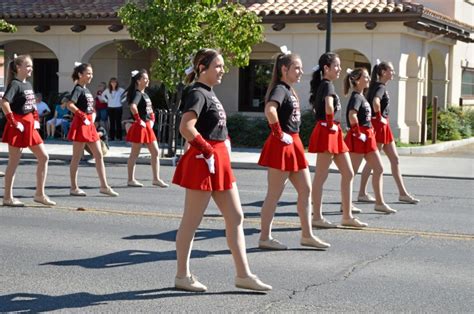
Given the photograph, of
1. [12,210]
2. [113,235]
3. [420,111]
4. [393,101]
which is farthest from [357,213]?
[420,111]

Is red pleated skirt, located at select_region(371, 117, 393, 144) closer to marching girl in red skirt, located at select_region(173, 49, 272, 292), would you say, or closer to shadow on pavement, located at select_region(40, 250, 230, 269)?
shadow on pavement, located at select_region(40, 250, 230, 269)

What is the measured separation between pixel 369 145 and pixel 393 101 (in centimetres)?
1271

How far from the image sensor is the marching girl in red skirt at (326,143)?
10.3 m

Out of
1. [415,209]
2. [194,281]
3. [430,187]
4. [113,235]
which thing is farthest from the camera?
[430,187]

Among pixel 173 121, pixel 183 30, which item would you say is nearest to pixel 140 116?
pixel 183 30

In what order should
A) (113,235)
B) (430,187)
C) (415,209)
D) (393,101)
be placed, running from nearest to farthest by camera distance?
(113,235)
(415,209)
(430,187)
(393,101)

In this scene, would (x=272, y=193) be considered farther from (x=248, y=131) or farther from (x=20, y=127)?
(x=248, y=131)

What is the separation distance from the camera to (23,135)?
11.8 metres

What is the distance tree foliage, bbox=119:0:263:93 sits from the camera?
1973cm

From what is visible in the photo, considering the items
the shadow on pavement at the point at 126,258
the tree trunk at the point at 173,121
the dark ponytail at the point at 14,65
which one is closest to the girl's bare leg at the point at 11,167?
the dark ponytail at the point at 14,65

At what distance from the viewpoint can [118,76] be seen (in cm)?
2873

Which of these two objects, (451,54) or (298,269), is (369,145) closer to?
(298,269)

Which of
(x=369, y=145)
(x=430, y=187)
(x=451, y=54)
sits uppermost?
(x=451, y=54)

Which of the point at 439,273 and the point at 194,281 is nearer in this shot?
the point at 194,281
